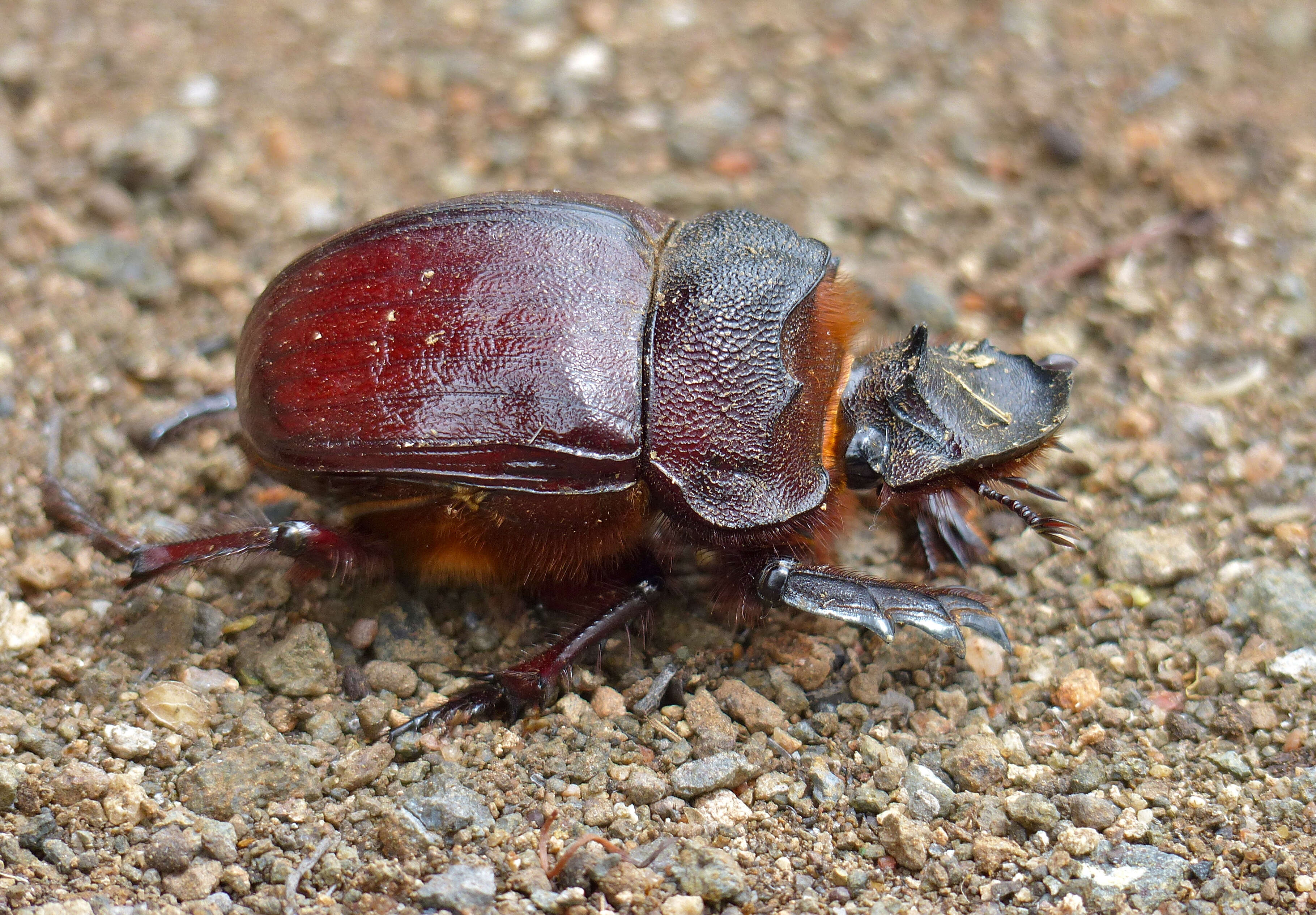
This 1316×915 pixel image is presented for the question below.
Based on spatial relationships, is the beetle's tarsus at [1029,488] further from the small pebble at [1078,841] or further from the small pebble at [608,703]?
the small pebble at [608,703]

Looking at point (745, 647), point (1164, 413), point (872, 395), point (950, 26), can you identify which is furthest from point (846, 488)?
point (950, 26)

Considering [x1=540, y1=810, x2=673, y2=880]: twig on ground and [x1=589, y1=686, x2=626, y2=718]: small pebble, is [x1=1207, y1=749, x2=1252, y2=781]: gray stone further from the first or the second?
[x1=589, y1=686, x2=626, y2=718]: small pebble

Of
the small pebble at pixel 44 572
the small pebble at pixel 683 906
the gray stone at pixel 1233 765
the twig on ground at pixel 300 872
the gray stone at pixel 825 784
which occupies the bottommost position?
the gray stone at pixel 825 784

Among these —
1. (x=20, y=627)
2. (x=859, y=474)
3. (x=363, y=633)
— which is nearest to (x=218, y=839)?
(x=363, y=633)

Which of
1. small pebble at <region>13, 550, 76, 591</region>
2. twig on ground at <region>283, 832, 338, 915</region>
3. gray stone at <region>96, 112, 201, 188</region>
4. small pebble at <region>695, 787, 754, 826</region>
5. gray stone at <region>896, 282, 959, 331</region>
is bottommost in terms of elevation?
small pebble at <region>695, 787, 754, 826</region>

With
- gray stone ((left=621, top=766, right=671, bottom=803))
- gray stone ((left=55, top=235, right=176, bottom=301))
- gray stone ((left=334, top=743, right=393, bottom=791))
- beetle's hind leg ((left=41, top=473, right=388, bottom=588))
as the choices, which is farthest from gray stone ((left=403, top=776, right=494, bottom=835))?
gray stone ((left=55, top=235, right=176, bottom=301))

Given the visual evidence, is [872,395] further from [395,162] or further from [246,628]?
[395,162]

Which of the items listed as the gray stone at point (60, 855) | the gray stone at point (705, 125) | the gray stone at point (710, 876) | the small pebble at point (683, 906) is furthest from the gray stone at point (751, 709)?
the gray stone at point (705, 125)
